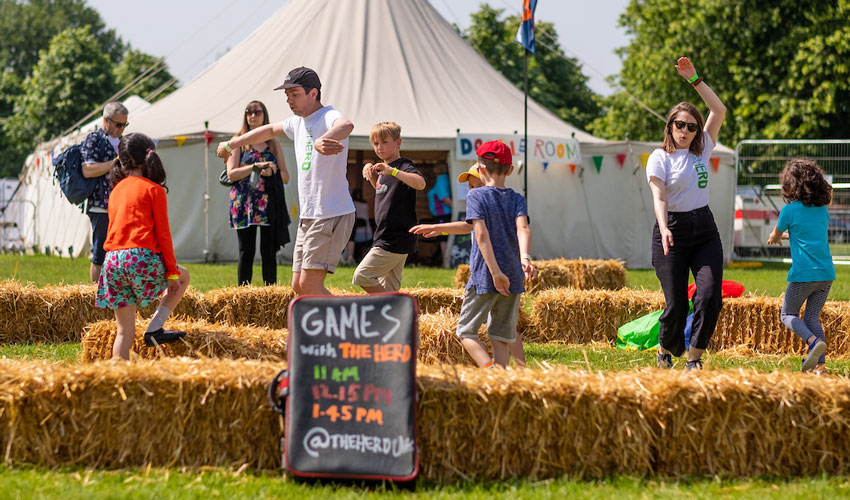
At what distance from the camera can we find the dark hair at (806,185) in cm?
632

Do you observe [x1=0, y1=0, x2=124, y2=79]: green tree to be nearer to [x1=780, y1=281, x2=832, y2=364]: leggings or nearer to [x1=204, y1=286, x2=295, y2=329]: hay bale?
[x1=204, y1=286, x2=295, y2=329]: hay bale

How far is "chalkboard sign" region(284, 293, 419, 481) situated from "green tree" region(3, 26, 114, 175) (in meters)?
39.8

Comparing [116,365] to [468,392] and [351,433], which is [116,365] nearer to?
[351,433]

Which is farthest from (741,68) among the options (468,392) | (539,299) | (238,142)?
(468,392)

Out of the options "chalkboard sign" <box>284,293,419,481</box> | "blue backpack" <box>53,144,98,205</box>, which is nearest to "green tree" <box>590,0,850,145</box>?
"blue backpack" <box>53,144,98,205</box>

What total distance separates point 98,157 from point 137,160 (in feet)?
8.86

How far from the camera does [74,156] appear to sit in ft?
26.6

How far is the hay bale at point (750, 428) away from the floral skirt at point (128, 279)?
9.27 feet

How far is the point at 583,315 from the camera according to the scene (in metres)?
8.37

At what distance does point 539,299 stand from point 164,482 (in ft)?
16.3

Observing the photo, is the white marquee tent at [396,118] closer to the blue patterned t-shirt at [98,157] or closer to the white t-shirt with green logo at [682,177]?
the blue patterned t-shirt at [98,157]

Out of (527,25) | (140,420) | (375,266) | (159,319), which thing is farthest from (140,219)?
(527,25)

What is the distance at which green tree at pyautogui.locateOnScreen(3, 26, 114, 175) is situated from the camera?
135 feet

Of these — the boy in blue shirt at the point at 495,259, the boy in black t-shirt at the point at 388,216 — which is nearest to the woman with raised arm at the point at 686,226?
the boy in blue shirt at the point at 495,259
